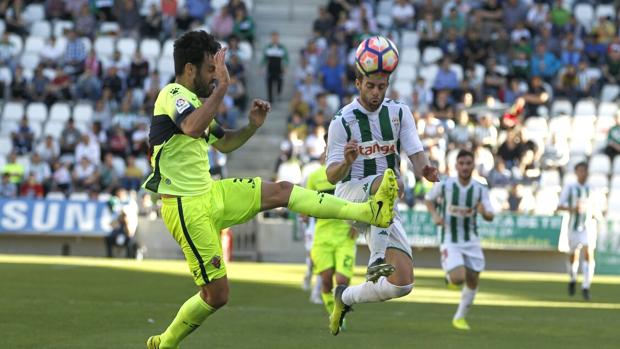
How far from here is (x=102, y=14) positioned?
1436 inches

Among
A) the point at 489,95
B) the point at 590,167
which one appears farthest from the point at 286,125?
the point at 590,167

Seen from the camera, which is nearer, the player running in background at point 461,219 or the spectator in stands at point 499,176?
the player running in background at point 461,219

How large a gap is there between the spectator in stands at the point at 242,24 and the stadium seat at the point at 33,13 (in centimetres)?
573

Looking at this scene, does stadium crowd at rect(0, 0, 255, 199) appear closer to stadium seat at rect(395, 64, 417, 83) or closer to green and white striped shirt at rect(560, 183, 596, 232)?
stadium seat at rect(395, 64, 417, 83)

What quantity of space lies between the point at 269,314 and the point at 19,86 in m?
19.5

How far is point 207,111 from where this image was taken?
31.1 ft

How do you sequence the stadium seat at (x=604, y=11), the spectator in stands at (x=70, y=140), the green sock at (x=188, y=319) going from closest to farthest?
the green sock at (x=188, y=319)
the spectator in stands at (x=70, y=140)
the stadium seat at (x=604, y=11)

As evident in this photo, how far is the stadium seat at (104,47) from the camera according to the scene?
3525 centimetres

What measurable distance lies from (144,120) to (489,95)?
28.5 ft

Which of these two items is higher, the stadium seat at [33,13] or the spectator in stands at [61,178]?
the stadium seat at [33,13]

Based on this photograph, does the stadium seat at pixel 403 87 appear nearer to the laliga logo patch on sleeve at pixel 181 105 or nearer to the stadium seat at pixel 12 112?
the stadium seat at pixel 12 112

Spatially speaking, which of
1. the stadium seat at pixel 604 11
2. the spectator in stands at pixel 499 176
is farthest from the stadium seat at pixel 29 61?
the stadium seat at pixel 604 11

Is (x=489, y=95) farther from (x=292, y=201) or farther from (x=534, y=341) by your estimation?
(x=292, y=201)

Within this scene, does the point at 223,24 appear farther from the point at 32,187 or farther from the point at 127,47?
the point at 32,187
